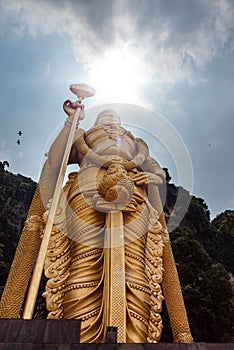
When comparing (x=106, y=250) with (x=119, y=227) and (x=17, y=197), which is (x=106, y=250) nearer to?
(x=119, y=227)

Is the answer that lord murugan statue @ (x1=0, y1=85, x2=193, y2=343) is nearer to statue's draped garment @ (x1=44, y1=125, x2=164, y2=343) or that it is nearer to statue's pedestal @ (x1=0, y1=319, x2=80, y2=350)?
statue's draped garment @ (x1=44, y1=125, x2=164, y2=343)

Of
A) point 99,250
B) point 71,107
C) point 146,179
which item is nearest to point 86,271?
point 99,250

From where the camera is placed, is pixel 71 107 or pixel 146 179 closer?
pixel 146 179

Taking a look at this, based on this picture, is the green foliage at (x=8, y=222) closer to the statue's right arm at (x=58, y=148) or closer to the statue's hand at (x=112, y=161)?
the statue's right arm at (x=58, y=148)

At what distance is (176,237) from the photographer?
9969 mm

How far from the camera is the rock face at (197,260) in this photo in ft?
23.6

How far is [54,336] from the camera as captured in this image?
1.45m

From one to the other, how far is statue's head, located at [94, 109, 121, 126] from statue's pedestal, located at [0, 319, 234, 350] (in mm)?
3204

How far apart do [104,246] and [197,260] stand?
706 cm

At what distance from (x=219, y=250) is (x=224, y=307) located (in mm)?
5420

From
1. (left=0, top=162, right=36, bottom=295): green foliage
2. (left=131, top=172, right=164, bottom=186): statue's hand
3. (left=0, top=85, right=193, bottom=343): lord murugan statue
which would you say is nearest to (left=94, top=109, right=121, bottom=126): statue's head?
(left=0, top=85, right=193, bottom=343): lord murugan statue

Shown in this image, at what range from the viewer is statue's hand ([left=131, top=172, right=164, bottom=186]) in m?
3.48

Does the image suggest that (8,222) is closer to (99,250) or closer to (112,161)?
(112,161)

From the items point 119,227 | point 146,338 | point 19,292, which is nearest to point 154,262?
point 119,227
